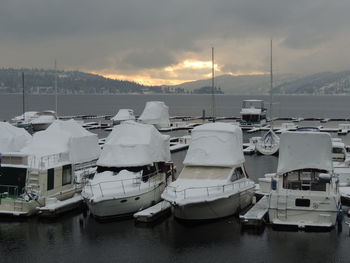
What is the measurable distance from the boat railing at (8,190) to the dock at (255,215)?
13.5 m

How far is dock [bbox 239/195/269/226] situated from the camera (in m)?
26.4

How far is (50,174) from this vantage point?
30.6 metres

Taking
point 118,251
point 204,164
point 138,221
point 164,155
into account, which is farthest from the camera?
point 164,155

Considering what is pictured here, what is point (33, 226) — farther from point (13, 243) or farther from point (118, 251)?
point (118, 251)

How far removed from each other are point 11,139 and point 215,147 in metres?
18.3

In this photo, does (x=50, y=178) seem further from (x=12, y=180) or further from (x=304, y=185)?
(x=304, y=185)

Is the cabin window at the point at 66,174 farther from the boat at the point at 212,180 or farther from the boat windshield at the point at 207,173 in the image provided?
the boat windshield at the point at 207,173

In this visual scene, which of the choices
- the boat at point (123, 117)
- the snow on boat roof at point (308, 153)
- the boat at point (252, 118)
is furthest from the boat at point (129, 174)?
the boat at point (123, 117)

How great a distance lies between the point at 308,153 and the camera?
2708 centimetres

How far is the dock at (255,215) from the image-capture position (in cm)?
2639

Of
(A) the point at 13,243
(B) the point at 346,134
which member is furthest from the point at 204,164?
(B) the point at 346,134

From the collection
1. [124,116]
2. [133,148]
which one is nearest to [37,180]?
[133,148]

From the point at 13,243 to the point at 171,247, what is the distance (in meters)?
7.87

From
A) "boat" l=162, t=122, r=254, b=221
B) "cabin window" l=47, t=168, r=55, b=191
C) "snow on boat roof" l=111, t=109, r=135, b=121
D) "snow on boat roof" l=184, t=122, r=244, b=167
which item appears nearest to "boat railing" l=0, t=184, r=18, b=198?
"cabin window" l=47, t=168, r=55, b=191
